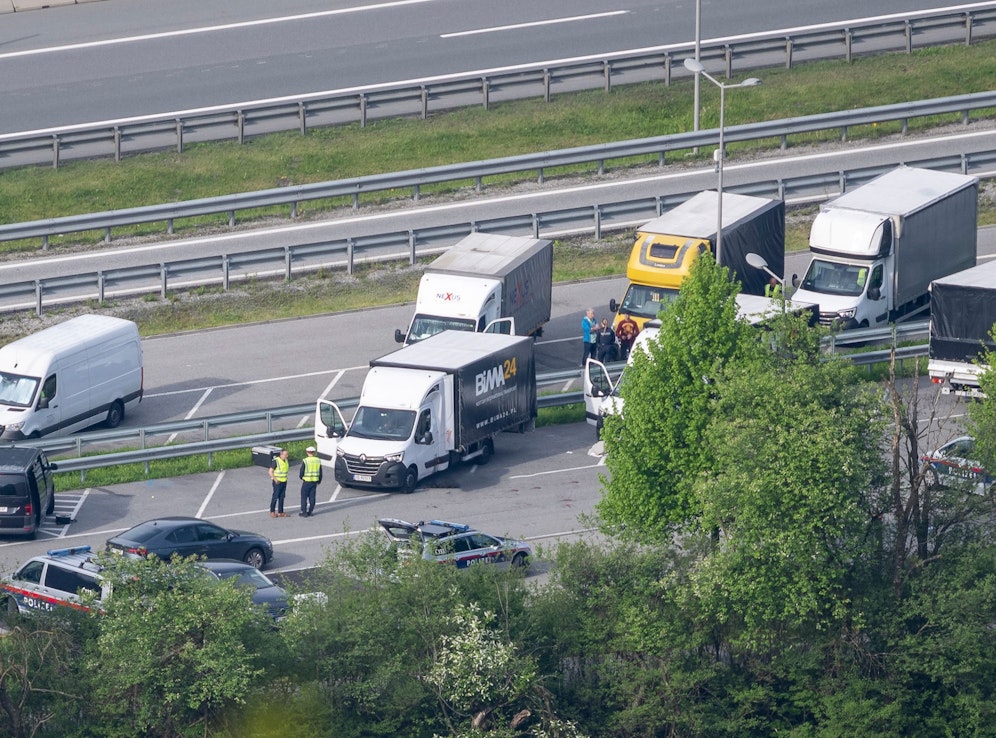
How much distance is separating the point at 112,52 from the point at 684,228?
20440 mm

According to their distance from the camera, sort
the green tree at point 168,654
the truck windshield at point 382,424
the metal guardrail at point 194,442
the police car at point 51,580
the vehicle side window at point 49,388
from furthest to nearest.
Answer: the vehicle side window at point 49,388, the metal guardrail at point 194,442, the truck windshield at point 382,424, the police car at point 51,580, the green tree at point 168,654

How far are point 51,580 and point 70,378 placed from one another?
1018 cm

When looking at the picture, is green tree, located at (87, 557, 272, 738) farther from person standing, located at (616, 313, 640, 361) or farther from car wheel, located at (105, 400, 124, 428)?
person standing, located at (616, 313, 640, 361)

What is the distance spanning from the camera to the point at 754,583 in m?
28.6

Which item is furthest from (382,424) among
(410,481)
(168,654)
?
(168,654)

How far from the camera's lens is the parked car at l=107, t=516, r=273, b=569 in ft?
106

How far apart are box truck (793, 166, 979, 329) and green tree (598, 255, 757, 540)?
11.6 meters

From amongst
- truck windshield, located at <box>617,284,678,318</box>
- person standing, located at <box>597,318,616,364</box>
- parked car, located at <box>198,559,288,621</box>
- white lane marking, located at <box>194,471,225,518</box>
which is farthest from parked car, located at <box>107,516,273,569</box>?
truck windshield, located at <box>617,284,678,318</box>

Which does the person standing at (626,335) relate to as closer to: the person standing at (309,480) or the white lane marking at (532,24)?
the person standing at (309,480)

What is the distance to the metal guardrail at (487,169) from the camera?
48812 millimetres

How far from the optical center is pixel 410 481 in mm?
37219

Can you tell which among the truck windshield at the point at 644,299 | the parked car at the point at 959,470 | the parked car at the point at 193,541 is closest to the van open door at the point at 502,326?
the truck windshield at the point at 644,299

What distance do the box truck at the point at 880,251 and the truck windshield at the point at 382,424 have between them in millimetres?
11007

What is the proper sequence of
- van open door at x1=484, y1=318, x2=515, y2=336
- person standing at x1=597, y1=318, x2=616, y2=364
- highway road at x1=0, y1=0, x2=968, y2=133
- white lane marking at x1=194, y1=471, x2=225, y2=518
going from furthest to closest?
highway road at x1=0, y1=0, x2=968, y2=133 < person standing at x1=597, y1=318, x2=616, y2=364 < van open door at x1=484, y1=318, x2=515, y2=336 < white lane marking at x1=194, y1=471, x2=225, y2=518
